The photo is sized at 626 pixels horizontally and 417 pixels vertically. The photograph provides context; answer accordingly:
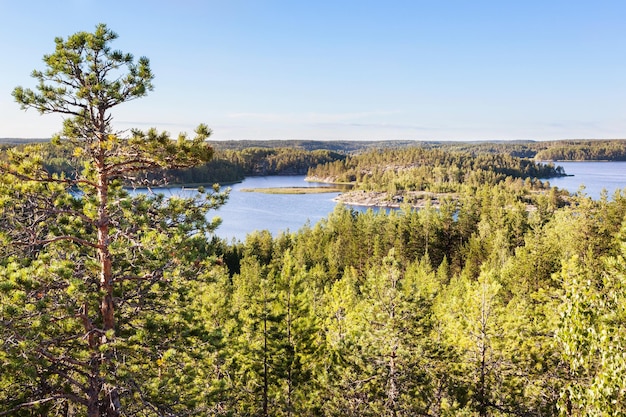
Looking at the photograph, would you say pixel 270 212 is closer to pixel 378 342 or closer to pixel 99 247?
pixel 378 342

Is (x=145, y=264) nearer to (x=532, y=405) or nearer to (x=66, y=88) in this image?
(x=66, y=88)

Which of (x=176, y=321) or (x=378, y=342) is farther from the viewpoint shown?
(x=378, y=342)

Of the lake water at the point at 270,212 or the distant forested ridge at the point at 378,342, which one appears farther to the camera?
the lake water at the point at 270,212

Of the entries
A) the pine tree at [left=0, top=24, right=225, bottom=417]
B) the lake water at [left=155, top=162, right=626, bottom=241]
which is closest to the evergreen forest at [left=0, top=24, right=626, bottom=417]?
the pine tree at [left=0, top=24, right=225, bottom=417]

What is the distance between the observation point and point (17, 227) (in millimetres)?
8031

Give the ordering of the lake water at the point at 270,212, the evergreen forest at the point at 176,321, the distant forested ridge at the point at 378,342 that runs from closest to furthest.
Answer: the distant forested ridge at the point at 378,342
the evergreen forest at the point at 176,321
the lake water at the point at 270,212

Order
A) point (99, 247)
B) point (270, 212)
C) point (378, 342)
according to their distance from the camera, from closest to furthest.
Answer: point (99, 247), point (378, 342), point (270, 212)

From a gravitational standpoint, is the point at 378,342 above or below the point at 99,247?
below

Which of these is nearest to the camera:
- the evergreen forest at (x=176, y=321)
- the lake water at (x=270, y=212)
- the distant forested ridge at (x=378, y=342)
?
the distant forested ridge at (x=378, y=342)

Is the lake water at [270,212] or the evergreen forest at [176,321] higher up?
the evergreen forest at [176,321]

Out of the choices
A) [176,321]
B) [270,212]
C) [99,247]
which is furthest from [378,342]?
[270,212]

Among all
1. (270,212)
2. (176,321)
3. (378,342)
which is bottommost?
(270,212)

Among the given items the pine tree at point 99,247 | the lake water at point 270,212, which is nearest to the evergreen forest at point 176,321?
the pine tree at point 99,247

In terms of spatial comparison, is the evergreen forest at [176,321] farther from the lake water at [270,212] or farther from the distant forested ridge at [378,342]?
the lake water at [270,212]
